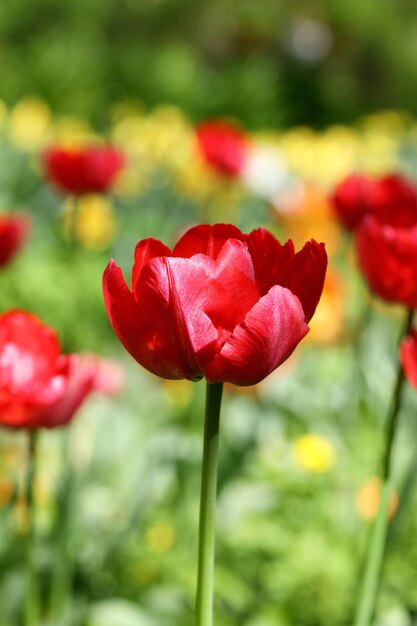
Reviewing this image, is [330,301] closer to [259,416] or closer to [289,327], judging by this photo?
[259,416]

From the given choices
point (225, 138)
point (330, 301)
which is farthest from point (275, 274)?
point (225, 138)

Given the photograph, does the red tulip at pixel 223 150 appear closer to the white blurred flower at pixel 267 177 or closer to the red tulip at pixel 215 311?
the white blurred flower at pixel 267 177

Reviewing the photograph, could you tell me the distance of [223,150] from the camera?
312 cm

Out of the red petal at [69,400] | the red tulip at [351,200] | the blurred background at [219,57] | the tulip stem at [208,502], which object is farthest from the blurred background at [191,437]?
the blurred background at [219,57]

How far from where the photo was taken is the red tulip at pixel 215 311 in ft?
2.48

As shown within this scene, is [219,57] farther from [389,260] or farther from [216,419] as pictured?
[216,419]

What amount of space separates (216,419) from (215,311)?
0.09m

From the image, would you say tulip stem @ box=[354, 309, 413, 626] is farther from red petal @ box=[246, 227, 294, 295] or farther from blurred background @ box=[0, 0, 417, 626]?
blurred background @ box=[0, 0, 417, 626]

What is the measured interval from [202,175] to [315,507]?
2.81 metres

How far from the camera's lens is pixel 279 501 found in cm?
193

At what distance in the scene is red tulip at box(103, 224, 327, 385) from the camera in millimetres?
755

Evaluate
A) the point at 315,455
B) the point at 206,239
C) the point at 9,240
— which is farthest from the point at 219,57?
the point at 206,239

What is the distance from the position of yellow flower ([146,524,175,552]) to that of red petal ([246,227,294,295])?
1218 mm

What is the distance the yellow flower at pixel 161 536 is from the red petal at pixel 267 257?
4.00 ft
